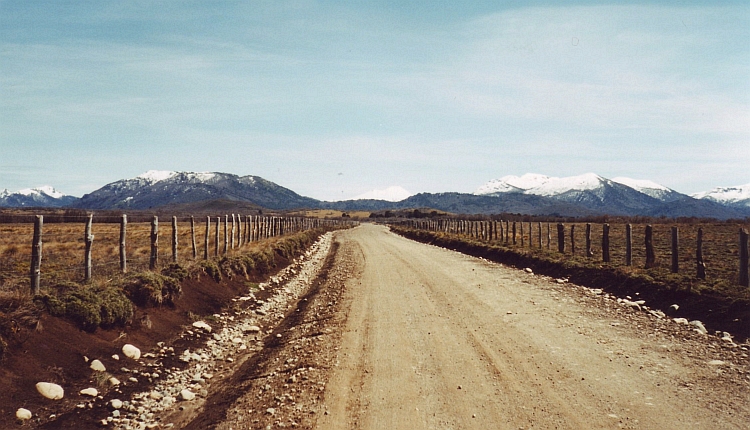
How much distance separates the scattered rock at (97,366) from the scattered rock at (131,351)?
799mm

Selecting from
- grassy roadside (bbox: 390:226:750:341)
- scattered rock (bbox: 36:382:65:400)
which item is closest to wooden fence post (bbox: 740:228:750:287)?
grassy roadside (bbox: 390:226:750:341)

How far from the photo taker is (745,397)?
24.4ft

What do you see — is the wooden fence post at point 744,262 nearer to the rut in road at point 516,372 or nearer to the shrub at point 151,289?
the rut in road at point 516,372

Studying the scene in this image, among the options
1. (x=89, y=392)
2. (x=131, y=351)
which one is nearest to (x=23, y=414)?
(x=89, y=392)

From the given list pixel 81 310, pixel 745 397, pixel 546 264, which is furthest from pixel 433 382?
pixel 546 264

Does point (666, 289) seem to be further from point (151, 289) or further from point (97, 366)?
point (97, 366)

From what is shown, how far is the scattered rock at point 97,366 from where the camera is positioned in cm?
888

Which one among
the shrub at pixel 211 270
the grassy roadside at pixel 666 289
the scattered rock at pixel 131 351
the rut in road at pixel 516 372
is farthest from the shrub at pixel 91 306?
the grassy roadside at pixel 666 289

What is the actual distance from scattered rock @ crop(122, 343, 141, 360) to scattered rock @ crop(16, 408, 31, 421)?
9.32ft

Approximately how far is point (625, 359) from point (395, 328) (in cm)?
497

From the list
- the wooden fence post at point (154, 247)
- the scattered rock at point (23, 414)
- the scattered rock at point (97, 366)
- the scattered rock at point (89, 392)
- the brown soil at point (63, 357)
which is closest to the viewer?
the scattered rock at point (23, 414)

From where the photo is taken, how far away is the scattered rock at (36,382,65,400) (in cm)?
757

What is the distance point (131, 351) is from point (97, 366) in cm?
101

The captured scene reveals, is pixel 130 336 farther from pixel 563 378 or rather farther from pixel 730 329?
pixel 730 329
